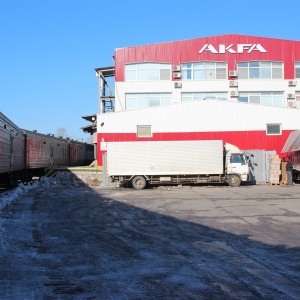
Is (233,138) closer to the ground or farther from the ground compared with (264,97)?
closer to the ground

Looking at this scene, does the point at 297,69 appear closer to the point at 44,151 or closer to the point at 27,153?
the point at 44,151

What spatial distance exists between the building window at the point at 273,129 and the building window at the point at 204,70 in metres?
8.31

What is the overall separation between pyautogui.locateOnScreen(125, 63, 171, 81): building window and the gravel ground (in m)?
23.5

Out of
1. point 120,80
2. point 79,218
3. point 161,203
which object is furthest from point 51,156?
point 79,218

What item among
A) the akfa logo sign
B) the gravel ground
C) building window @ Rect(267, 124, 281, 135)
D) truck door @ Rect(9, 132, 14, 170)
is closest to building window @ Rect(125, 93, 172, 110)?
the akfa logo sign

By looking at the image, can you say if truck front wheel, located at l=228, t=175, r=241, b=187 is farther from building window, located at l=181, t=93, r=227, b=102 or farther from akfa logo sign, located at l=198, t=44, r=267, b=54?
akfa logo sign, located at l=198, t=44, r=267, b=54

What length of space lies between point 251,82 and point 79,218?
27.3 meters

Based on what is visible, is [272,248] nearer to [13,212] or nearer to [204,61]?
[13,212]

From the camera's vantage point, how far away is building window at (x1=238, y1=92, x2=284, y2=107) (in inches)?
1367

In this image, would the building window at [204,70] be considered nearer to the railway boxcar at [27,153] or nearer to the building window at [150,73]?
the building window at [150,73]

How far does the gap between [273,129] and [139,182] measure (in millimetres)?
11864

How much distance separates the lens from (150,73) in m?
34.6

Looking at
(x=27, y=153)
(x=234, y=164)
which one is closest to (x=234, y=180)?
(x=234, y=164)

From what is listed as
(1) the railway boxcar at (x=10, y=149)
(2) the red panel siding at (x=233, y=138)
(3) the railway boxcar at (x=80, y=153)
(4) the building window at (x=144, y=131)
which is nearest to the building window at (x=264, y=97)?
(2) the red panel siding at (x=233, y=138)
